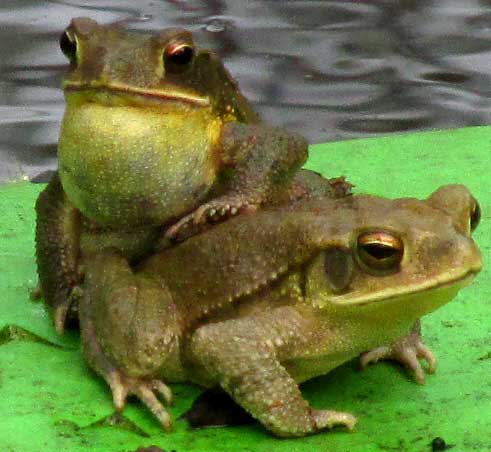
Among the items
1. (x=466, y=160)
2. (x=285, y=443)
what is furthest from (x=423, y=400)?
(x=466, y=160)

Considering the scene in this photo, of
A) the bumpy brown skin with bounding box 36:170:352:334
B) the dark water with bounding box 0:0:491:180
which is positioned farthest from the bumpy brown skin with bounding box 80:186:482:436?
the dark water with bounding box 0:0:491:180

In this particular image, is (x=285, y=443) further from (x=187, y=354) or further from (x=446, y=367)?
(x=446, y=367)

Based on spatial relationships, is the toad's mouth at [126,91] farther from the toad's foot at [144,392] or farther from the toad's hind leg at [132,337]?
the toad's foot at [144,392]

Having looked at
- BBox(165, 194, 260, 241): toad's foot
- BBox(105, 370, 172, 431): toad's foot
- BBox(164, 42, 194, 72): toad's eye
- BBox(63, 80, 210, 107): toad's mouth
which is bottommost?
BBox(105, 370, 172, 431): toad's foot

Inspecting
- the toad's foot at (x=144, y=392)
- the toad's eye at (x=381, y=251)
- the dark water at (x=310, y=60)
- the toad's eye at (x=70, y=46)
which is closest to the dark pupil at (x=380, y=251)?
the toad's eye at (x=381, y=251)

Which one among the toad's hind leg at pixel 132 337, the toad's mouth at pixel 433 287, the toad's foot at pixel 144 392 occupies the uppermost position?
the toad's mouth at pixel 433 287

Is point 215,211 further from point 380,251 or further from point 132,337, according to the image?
point 380,251

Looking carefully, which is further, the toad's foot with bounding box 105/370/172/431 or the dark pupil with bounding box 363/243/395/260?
the toad's foot with bounding box 105/370/172/431

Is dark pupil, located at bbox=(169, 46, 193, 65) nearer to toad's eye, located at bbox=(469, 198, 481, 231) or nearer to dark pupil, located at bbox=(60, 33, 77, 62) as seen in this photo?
dark pupil, located at bbox=(60, 33, 77, 62)
